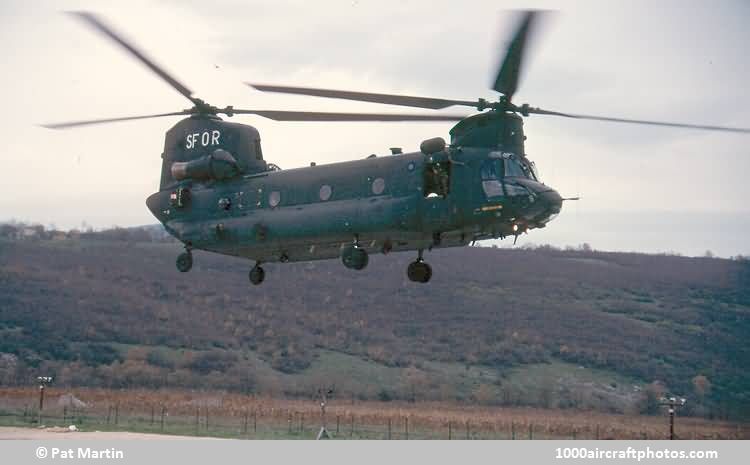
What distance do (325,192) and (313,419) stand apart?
85.2 ft

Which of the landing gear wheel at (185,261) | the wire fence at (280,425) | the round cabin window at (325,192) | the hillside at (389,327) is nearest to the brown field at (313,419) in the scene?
the wire fence at (280,425)

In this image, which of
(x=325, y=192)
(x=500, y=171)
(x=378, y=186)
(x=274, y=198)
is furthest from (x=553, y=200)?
(x=274, y=198)

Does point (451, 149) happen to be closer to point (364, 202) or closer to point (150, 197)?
point (364, 202)

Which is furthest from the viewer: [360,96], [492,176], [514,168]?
[514,168]

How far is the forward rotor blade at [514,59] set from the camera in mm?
Result: 21125

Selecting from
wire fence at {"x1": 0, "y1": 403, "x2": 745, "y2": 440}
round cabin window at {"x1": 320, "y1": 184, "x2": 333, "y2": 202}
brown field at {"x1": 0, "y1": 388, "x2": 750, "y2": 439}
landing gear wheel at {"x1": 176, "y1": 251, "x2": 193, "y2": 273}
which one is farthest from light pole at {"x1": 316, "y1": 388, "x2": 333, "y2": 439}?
round cabin window at {"x1": 320, "y1": 184, "x2": 333, "y2": 202}

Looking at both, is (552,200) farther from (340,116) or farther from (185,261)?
(185,261)

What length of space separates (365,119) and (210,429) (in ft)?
78.9

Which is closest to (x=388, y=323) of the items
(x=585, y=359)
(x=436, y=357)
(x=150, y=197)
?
(x=436, y=357)

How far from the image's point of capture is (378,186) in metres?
25.6

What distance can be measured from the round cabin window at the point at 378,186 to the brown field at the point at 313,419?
62.5ft

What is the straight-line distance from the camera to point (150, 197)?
31.2m

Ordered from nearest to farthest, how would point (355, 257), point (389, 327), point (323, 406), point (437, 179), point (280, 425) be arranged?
point (437, 179) → point (355, 257) → point (323, 406) → point (280, 425) → point (389, 327)

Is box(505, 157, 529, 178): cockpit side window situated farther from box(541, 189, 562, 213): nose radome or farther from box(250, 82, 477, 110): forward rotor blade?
box(250, 82, 477, 110): forward rotor blade
